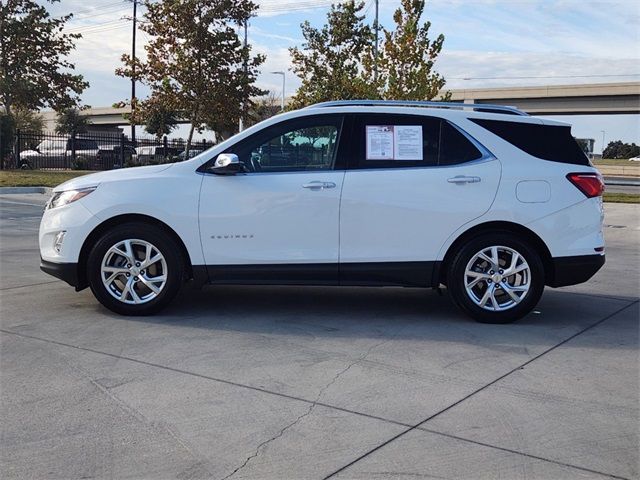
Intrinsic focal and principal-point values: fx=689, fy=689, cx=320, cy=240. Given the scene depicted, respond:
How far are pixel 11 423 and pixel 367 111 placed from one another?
12.5 ft

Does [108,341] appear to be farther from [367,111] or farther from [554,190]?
[554,190]

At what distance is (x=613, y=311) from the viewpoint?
Answer: 6758mm

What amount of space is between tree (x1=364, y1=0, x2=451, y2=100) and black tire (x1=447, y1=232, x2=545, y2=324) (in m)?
14.5

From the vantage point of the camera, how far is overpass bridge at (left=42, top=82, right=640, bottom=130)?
67.1 metres

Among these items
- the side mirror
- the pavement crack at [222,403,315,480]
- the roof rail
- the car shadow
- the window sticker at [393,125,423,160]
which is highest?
the roof rail

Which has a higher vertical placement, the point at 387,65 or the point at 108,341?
the point at 387,65

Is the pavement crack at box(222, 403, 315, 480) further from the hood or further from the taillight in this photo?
the taillight

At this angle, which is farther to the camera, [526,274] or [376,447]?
[526,274]

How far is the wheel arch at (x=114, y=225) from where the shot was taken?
5996 millimetres

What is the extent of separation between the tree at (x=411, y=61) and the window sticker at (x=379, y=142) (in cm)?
1421

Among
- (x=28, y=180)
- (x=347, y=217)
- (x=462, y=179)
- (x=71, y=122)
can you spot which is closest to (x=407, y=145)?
(x=462, y=179)

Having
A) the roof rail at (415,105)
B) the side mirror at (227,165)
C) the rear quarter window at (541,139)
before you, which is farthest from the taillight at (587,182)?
the side mirror at (227,165)

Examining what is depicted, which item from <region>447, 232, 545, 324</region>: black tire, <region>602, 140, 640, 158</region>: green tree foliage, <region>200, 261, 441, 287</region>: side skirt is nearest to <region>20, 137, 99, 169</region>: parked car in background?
<region>200, 261, 441, 287</region>: side skirt

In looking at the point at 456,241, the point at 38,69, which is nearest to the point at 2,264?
the point at 456,241
